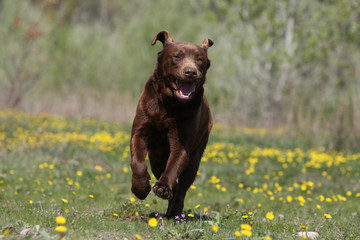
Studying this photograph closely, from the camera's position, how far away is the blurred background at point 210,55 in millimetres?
20359

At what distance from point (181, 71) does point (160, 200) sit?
262cm

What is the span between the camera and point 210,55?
23703mm

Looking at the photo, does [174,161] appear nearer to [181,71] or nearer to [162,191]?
[162,191]

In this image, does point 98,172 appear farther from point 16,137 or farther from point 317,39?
point 317,39

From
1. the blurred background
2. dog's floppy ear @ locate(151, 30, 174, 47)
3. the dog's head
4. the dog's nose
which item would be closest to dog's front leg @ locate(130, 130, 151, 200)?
the dog's head

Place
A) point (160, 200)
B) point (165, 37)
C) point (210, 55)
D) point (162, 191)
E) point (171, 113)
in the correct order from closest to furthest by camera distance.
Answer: point (162, 191) → point (171, 113) → point (165, 37) → point (160, 200) → point (210, 55)

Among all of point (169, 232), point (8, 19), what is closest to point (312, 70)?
point (8, 19)

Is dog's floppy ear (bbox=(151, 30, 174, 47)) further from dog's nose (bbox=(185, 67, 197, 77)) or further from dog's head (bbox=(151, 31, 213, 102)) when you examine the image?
dog's nose (bbox=(185, 67, 197, 77))

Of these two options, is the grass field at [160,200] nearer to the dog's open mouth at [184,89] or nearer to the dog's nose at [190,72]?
the dog's open mouth at [184,89]

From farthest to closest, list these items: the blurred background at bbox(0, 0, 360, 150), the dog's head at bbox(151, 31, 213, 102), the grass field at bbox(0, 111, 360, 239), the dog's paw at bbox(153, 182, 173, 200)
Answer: the blurred background at bbox(0, 0, 360, 150) < the dog's head at bbox(151, 31, 213, 102) < the dog's paw at bbox(153, 182, 173, 200) < the grass field at bbox(0, 111, 360, 239)

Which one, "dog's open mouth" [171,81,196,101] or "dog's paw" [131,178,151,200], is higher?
"dog's open mouth" [171,81,196,101]

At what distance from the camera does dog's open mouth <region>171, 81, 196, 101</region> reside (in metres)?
3.82

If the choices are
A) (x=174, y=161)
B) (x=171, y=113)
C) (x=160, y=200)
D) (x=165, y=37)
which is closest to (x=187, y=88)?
(x=171, y=113)

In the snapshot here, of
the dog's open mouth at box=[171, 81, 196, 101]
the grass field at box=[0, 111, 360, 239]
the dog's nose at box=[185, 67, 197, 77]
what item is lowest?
the grass field at box=[0, 111, 360, 239]
